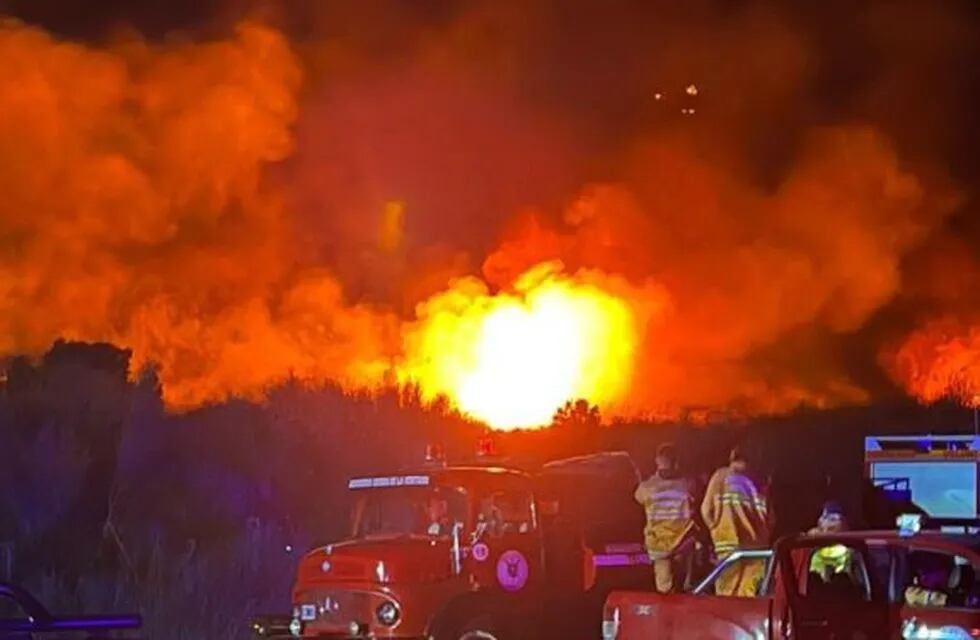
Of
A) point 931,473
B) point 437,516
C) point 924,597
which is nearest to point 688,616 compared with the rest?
point 924,597

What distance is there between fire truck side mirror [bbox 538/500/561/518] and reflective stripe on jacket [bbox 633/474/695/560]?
1.11m

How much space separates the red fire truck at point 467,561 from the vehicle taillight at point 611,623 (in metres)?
2.23

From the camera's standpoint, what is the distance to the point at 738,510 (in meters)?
14.6

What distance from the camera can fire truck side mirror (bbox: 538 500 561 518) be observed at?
14.2 m

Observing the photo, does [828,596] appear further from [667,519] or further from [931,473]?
[931,473]

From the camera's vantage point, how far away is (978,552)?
33.7ft

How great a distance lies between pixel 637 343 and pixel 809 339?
150 inches

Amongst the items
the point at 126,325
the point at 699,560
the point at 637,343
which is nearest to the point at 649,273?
the point at 637,343

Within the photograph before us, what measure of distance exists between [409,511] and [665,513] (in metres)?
2.39

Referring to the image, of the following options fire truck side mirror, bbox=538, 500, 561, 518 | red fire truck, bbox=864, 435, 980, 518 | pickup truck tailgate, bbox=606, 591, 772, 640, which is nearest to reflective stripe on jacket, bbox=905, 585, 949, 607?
pickup truck tailgate, bbox=606, 591, 772, 640

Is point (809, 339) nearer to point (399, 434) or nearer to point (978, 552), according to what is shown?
point (399, 434)

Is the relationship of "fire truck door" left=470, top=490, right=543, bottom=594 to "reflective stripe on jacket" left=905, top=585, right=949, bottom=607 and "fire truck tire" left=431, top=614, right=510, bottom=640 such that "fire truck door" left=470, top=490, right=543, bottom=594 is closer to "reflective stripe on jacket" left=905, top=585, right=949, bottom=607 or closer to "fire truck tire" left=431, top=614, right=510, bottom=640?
"fire truck tire" left=431, top=614, right=510, bottom=640

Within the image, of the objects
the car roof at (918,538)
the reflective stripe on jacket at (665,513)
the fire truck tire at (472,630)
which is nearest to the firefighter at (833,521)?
the car roof at (918,538)

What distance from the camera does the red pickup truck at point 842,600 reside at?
33.0ft
